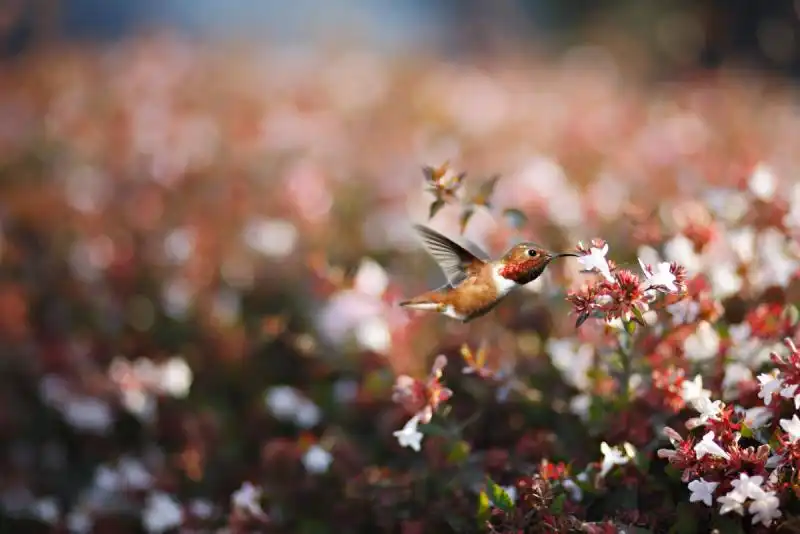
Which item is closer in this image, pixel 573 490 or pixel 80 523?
pixel 573 490

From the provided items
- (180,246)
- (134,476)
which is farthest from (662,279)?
(180,246)

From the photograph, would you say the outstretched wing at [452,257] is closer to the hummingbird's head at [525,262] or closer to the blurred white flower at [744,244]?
the hummingbird's head at [525,262]

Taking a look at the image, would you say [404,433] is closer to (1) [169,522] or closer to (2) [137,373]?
(1) [169,522]

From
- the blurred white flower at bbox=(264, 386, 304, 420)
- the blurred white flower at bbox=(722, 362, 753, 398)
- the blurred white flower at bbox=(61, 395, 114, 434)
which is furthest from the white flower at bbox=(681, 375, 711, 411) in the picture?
the blurred white flower at bbox=(61, 395, 114, 434)

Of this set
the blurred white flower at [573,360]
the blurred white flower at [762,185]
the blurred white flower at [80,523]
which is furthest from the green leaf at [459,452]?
the blurred white flower at [80,523]

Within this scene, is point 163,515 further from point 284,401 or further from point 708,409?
point 708,409
